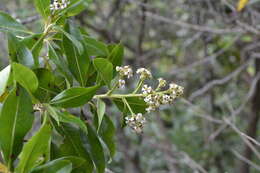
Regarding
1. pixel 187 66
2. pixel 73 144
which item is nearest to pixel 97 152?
pixel 73 144

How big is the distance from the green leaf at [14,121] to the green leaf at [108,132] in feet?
0.68

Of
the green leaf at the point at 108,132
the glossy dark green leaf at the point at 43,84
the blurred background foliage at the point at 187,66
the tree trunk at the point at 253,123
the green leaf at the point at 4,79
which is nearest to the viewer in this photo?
the green leaf at the point at 4,79

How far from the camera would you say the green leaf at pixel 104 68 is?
844 mm

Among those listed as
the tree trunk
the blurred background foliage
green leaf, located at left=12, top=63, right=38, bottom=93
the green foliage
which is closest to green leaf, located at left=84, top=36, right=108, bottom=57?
the green foliage

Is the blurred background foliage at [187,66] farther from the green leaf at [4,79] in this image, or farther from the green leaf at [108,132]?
the green leaf at [4,79]

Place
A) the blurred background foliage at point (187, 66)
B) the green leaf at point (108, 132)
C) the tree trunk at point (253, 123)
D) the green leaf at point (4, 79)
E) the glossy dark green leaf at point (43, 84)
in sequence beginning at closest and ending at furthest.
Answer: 1. the green leaf at point (4, 79)
2. the glossy dark green leaf at point (43, 84)
3. the green leaf at point (108, 132)
4. the blurred background foliage at point (187, 66)
5. the tree trunk at point (253, 123)

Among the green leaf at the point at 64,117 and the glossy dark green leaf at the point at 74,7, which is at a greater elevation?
the glossy dark green leaf at the point at 74,7

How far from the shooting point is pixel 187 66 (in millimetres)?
2947

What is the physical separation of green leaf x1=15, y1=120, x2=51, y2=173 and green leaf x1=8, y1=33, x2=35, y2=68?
0.12 meters

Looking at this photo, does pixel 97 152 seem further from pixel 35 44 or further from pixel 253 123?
pixel 253 123

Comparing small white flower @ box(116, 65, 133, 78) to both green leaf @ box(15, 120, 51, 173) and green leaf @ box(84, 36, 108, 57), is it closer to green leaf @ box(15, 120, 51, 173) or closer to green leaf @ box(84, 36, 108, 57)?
green leaf @ box(84, 36, 108, 57)

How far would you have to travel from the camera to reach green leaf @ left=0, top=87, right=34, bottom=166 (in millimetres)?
738

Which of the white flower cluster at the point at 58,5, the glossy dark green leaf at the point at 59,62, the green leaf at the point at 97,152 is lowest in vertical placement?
the green leaf at the point at 97,152

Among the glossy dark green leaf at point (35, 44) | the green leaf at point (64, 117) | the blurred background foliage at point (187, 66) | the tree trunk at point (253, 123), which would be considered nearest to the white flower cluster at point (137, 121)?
the green leaf at point (64, 117)
